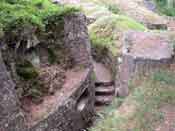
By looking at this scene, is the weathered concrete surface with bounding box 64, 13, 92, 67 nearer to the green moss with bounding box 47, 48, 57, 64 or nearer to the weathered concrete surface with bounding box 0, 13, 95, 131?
the weathered concrete surface with bounding box 0, 13, 95, 131

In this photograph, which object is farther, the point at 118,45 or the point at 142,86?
the point at 118,45

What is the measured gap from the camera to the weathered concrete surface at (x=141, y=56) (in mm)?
11018

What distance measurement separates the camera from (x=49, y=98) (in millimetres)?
11375

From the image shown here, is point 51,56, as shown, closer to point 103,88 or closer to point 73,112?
point 73,112

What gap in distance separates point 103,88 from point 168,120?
271 inches

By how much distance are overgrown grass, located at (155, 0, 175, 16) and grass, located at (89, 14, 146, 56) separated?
32.0 ft

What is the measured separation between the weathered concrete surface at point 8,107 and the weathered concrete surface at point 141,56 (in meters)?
3.70

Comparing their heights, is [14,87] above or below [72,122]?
above

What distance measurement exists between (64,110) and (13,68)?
2.09 m

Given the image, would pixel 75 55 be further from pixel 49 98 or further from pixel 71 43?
pixel 49 98

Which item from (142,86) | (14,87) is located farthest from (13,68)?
(142,86)

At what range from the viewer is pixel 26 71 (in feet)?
37.6

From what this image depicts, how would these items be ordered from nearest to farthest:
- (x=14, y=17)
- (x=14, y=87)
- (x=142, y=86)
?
(x=142, y=86) < (x=14, y=87) < (x=14, y=17)

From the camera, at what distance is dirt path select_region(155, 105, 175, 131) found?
7539 mm
